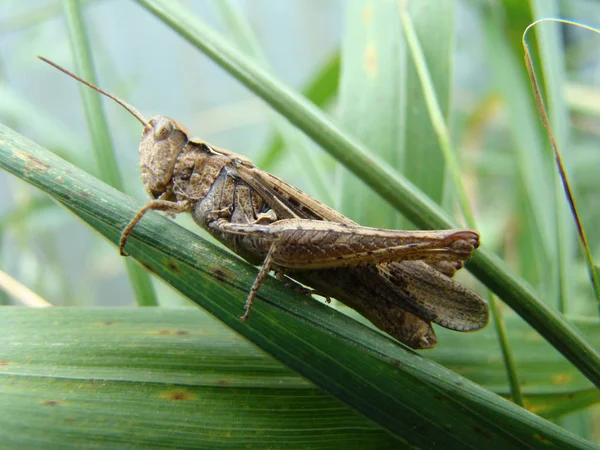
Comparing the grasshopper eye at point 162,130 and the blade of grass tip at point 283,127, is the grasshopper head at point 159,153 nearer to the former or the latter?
the grasshopper eye at point 162,130

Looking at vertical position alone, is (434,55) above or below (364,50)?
below

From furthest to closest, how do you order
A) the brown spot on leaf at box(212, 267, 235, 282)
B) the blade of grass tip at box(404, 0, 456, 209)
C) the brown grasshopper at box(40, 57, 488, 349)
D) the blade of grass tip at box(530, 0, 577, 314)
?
1. the blade of grass tip at box(404, 0, 456, 209)
2. the blade of grass tip at box(530, 0, 577, 314)
3. the brown grasshopper at box(40, 57, 488, 349)
4. the brown spot on leaf at box(212, 267, 235, 282)

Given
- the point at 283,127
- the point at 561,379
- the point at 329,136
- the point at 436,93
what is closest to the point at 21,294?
the point at 329,136

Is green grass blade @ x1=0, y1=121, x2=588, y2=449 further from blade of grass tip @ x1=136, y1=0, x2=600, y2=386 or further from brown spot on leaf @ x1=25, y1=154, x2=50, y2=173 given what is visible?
blade of grass tip @ x1=136, y1=0, x2=600, y2=386

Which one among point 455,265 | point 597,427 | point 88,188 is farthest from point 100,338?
point 597,427

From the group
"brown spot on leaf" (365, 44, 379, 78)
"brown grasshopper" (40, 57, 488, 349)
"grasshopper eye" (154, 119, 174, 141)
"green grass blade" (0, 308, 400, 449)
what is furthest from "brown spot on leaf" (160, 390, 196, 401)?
"brown spot on leaf" (365, 44, 379, 78)

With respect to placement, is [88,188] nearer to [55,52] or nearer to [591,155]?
[55,52]

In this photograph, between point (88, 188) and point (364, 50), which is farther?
point (364, 50)
